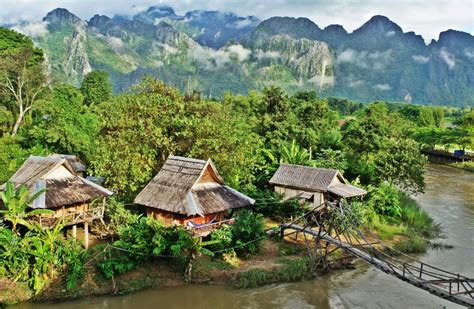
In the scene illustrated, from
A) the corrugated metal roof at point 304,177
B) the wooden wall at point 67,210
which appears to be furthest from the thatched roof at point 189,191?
the corrugated metal roof at point 304,177

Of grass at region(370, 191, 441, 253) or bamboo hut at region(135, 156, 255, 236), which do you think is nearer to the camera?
bamboo hut at region(135, 156, 255, 236)

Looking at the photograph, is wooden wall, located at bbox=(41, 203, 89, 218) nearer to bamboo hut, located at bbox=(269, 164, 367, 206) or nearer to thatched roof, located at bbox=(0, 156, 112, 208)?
thatched roof, located at bbox=(0, 156, 112, 208)

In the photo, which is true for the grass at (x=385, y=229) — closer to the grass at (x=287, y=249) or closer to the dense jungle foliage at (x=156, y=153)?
the dense jungle foliage at (x=156, y=153)

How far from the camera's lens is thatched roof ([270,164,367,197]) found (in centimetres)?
2527

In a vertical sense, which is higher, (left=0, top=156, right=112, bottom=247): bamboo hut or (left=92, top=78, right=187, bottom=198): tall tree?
(left=92, top=78, right=187, bottom=198): tall tree

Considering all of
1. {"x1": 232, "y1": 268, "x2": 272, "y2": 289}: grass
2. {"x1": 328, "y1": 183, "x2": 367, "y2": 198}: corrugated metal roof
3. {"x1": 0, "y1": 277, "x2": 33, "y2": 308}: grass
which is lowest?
{"x1": 0, "y1": 277, "x2": 33, "y2": 308}: grass

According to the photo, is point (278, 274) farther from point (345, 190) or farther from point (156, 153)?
point (156, 153)

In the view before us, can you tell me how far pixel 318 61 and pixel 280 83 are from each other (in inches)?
A: 900

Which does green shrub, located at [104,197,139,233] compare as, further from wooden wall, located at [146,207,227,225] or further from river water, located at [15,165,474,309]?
river water, located at [15,165,474,309]

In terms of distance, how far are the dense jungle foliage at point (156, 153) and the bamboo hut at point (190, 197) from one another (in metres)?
0.99

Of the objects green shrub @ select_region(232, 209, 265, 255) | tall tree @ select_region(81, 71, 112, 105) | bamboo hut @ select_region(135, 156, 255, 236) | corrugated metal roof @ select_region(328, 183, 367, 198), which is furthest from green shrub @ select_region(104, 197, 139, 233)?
tall tree @ select_region(81, 71, 112, 105)

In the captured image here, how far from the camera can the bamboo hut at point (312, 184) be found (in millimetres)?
25281

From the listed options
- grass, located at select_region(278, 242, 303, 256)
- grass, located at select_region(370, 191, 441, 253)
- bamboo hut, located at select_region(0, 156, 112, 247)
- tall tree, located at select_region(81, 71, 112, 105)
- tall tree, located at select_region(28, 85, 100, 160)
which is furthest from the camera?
tall tree, located at select_region(81, 71, 112, 105)

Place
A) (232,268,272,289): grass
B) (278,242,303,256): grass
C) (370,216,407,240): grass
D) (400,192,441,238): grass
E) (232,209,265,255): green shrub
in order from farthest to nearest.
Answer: (400,192,441,238): grass < (370,216,407,240): grass < (278,242,303,256): grass < (232,209,265,255): green shrub < (232,268,272,289): grass
